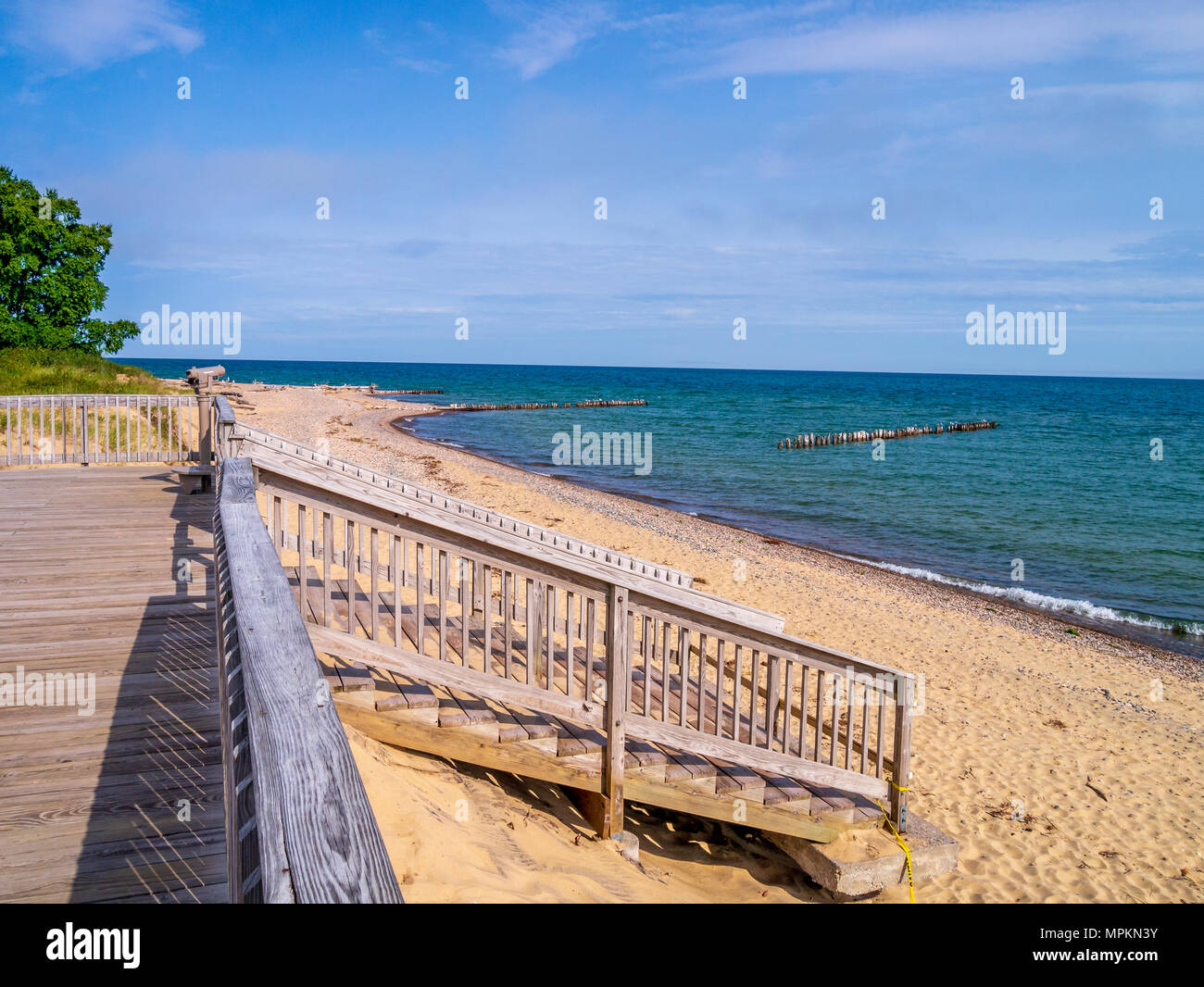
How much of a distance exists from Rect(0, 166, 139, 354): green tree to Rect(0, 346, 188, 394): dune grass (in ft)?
4.18

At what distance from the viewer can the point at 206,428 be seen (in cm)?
1013

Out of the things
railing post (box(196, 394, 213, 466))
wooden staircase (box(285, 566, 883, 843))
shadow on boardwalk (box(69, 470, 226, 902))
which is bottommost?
wooden staircase (box(285, 566, 883, 843))

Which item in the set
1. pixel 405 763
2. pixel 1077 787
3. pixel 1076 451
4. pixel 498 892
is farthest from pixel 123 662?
pixel 1076 451

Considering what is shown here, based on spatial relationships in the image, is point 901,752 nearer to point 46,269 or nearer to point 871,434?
point 46,269

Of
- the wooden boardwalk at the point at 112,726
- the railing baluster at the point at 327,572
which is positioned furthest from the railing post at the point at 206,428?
the railing baluster at the point at 327,572

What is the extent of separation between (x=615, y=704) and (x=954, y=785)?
4.74 meters

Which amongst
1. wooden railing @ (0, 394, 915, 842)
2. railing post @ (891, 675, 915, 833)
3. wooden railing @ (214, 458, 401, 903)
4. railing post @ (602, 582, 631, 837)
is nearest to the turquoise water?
railing post @ (891, 675, 915, 833)

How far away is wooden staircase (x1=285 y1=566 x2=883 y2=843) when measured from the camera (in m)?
4.93

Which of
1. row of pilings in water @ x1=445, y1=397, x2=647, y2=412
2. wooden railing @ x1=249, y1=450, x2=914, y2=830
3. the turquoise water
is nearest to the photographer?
wooden railing @ x1=249, y1=450, x2=914, y2=830

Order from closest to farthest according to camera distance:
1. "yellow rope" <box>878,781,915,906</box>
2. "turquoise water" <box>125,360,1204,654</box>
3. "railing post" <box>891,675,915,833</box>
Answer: "yellow rope" <box>878,781,915,906</box>
"railing post" <box>891,675,915,833</box>
"turquoise water" <box>125,360,1204,654</box>

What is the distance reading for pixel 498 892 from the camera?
4.08 metres

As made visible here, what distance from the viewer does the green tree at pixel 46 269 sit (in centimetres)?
2486

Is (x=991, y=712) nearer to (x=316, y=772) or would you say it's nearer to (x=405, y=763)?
(x=405, y=763)

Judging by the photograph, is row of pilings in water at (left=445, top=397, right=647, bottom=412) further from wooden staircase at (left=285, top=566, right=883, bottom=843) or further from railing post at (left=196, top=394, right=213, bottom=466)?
wooden staircase at (left=285, top=566, right=883, bottom=843)
